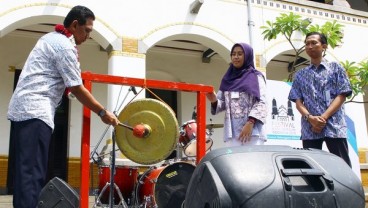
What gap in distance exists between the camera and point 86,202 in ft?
9.54

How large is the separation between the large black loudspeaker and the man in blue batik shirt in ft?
3.83

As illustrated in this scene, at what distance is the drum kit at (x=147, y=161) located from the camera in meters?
3.28

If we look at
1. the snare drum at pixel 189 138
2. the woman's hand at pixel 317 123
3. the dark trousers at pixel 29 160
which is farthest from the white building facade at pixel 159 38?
A: the dark trousers at pixel 29 160

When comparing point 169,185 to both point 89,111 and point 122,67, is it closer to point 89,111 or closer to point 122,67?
point 89,111

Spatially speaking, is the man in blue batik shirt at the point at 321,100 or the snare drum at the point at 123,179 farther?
the snare drum at the point at 123,179

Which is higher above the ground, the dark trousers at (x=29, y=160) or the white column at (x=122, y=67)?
the white column at (x=122, y=67)

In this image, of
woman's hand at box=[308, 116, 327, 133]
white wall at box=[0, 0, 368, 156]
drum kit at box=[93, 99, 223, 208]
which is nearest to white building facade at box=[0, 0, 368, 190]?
white wall at box=[0, 0, 368, 156]

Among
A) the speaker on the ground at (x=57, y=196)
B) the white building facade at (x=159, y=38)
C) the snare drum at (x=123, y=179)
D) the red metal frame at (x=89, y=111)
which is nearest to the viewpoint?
the speaker on the ground at (x=57, y=196)

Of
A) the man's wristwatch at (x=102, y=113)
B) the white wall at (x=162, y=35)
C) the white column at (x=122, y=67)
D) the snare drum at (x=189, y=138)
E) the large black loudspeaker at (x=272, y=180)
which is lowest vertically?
the large black loudspeaker at (x=272, y=180)

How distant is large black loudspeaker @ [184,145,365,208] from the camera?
6.01 feet

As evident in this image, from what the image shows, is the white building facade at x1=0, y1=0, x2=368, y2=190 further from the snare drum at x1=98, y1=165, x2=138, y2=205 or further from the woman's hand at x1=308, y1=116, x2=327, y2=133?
the woman's hand at x1=308, y1=116, x2=327, y2=133

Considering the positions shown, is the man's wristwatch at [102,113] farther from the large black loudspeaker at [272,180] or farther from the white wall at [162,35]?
the white wall at [162,35]

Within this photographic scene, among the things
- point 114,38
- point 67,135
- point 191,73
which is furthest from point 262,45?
point 67,135

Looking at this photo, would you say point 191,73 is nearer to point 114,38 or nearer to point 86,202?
point 114,38
